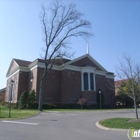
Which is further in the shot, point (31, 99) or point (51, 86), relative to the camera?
point (51, 86)

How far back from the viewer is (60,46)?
2739 cm

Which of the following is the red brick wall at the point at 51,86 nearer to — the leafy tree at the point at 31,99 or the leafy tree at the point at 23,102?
the leafy tree at the point at 31,99

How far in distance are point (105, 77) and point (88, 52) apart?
7822 mm

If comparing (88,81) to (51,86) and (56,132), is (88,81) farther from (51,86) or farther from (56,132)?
(56,132)

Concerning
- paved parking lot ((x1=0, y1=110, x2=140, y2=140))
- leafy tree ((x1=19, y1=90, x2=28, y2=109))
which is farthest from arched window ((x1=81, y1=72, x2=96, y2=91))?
paved parking lot ((x1=0, y1=110, x2=140, y2=140))

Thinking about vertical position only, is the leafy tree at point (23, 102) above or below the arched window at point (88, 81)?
below

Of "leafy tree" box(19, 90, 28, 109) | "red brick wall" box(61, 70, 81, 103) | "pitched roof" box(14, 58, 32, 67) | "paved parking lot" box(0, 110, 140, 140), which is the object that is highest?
"pitched roof" box(14, 58, 32, 67)

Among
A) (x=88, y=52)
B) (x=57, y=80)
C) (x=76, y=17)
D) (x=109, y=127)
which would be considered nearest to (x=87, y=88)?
(x=57, y=80)

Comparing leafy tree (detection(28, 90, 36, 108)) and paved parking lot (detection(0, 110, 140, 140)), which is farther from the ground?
leafy tree (detection(28, 90, 36, 108))

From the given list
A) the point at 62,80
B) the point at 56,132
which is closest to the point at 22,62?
the point at 62,80

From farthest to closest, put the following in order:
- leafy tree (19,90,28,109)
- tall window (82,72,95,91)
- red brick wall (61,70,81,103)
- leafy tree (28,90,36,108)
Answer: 1. tall window (82,72,95,91)
2. red brick wall (61,70,81,103)
3. leafy tree (28,90,36,108)
4. leafy tree (19,90,28,109)

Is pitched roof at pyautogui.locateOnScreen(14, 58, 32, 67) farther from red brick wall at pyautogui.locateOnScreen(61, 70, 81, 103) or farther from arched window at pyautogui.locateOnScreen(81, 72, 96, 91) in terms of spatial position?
arched window at pyautogui.locateOnScreen(81, 72, 96, 91)

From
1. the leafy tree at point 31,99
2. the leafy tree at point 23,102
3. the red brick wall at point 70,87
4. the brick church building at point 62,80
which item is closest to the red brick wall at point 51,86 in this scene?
the brick church building at point 62,80

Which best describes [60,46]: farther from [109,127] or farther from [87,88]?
[109,127]
